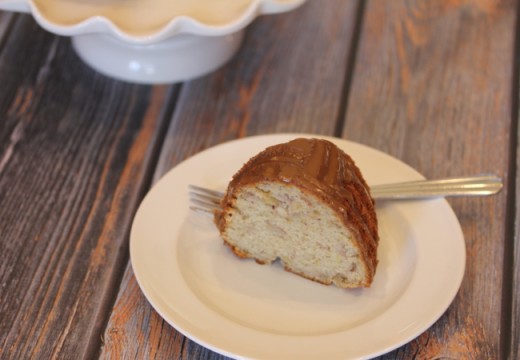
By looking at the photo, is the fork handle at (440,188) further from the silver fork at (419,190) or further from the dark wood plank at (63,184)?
the dark wood plank at (63,184)

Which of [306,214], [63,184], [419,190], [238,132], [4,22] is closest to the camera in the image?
[306,214]

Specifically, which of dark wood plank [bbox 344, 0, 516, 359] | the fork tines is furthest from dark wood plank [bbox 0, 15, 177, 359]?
dark wood plank [bbox 344, 0, 516, 359]

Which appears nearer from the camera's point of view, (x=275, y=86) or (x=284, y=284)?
(x=284, y=284)

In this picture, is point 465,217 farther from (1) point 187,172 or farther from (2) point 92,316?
(2) point 92,316

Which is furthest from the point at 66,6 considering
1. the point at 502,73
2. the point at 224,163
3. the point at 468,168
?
the point at 502,73

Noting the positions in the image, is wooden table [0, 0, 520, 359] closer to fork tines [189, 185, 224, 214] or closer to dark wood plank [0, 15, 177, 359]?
dark wood plank [0, 15, 177, 359]

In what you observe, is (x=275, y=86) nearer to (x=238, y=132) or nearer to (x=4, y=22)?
(x=238, y=132)

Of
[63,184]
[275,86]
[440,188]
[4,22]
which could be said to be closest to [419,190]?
[440,188]
